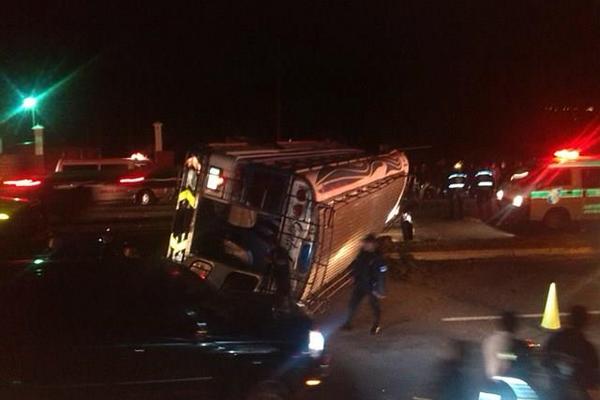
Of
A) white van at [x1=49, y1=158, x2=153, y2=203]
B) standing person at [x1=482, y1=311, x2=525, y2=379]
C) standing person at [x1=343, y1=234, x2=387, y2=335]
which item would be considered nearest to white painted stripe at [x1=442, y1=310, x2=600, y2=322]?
standing person at [x1=343, y1=234, x2=387, y2=335]

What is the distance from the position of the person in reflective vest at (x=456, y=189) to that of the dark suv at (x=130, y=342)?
16657mm

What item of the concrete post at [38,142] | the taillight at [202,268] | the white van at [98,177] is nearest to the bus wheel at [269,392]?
the taillight at [202,268]

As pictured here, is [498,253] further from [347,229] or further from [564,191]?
[347,229]

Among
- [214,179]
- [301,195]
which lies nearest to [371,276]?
[301,195]

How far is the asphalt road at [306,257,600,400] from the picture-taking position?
339 inches

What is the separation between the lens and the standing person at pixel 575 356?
6609mm

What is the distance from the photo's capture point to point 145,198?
95.3 feet

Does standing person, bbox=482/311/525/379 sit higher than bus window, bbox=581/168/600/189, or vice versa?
bus window, bbox=581/168/600/189

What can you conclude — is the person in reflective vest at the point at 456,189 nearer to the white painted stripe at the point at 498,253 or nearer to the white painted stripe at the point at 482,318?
the white painted stripe at the point at 498,253

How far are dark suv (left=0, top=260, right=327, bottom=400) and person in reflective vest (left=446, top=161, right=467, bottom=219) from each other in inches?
656

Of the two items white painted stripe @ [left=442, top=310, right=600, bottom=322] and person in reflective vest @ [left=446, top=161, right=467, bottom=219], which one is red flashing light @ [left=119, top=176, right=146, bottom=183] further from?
white painted stripe @ [left=442, top=310, right=600, bottom=322]

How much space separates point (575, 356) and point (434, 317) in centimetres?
506

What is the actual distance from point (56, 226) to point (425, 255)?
1144 cm

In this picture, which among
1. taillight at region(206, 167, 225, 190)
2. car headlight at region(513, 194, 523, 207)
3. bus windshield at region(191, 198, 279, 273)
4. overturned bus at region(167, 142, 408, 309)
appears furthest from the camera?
car headlight at region(513, 194, 523, 207)
